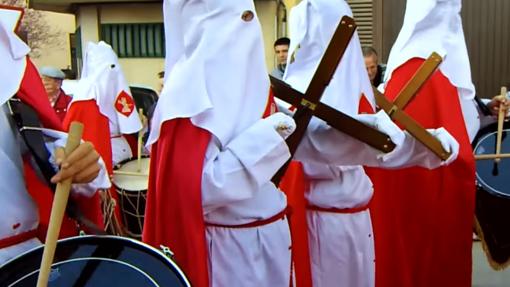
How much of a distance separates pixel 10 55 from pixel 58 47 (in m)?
24.0

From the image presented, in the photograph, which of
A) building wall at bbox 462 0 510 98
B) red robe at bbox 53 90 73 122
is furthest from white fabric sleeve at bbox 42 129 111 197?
building wall at bbox 462 0 510 98

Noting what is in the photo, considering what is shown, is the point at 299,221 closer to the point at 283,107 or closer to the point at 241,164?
the point at 283,107

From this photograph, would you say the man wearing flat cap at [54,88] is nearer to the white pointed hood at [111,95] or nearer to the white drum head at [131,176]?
the white pointed hood at [111,95]

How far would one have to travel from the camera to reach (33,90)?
2127mm

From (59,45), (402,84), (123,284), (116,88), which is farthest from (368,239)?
(59,45)

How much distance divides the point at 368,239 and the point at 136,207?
2.42 m

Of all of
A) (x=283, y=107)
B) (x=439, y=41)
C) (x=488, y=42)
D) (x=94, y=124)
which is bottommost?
(x=94, y=124)

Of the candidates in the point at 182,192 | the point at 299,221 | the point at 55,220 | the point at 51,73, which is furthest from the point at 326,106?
the point at 51,73

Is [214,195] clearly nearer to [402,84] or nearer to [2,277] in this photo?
[2,277]

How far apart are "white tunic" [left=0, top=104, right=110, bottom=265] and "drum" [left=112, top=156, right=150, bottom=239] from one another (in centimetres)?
306

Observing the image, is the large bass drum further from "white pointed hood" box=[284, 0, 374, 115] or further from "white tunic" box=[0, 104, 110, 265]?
"white tunic" box=[0, 104, 110, 265]

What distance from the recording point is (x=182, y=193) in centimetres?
242

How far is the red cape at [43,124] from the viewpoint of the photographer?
2.03 m

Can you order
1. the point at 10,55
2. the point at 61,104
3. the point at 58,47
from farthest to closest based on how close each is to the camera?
the point at 58,47
the point at 61,104
the point at 10,55
